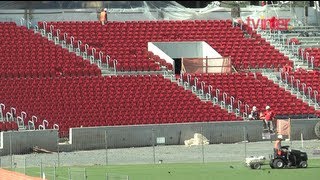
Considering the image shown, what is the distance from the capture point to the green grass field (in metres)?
23.9

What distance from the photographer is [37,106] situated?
127ft

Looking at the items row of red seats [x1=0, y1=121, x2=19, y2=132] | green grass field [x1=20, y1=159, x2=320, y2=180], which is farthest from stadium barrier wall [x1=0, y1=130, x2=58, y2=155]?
green grass field [x1=20, y1=159, x2=320, y2=180]

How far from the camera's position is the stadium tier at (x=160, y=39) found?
45.3 metres

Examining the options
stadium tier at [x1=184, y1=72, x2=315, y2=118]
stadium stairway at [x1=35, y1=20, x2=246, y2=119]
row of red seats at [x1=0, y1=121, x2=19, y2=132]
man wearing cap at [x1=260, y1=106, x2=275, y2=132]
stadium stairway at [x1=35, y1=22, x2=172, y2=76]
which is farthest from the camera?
stadium stairway at [x1=35, y1=22, x2=172, y2=76]

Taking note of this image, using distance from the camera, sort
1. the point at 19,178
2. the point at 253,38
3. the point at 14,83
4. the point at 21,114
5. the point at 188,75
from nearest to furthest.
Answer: the point at 19,178, the point at 21,114, the point at 14,83, the point at 188,75, the point at 253,38

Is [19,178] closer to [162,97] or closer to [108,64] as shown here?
[162,97]

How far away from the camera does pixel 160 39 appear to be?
4775 cm

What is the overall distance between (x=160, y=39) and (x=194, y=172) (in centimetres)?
2259

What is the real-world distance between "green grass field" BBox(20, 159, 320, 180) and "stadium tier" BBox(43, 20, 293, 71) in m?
16.6

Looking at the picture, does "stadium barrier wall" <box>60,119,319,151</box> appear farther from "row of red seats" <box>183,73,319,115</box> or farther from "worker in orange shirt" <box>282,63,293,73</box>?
"worker in orange shirt" <box>282,63,293,73</box>

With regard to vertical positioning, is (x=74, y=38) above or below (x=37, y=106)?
above

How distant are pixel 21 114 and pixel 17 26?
30.2 ft

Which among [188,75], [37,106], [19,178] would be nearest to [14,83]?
[37,106]

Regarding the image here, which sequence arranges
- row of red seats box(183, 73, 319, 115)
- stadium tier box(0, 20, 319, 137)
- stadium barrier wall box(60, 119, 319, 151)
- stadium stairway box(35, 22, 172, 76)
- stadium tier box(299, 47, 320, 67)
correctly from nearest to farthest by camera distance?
stadium barrier wall box(60, 119, 319, 151), stadium tier box(0, 20, 319, 137), row of red seats box(183, 73, 319, 115), stadium stairway box(35, 22, 172, 76), stadium tier box(299, 47, 320, 67)
